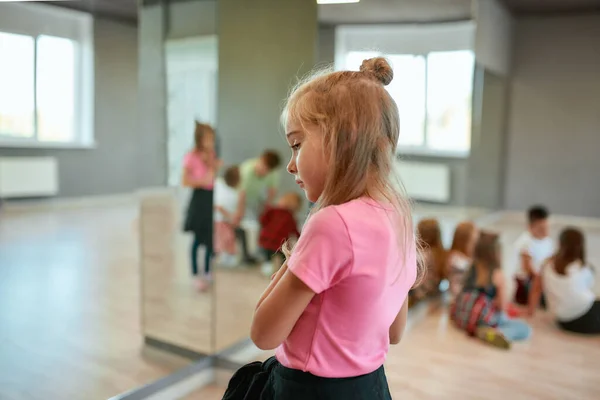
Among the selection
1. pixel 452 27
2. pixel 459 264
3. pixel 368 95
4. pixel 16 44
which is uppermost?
pixel 452 27

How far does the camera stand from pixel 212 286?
280 cm

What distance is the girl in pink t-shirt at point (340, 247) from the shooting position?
2.90 feet

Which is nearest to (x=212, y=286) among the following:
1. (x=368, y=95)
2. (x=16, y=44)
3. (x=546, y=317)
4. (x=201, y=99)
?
(x=201, y=99)

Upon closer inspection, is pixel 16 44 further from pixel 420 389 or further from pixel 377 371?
pixel 420 389

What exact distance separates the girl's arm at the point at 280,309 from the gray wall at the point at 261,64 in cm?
206

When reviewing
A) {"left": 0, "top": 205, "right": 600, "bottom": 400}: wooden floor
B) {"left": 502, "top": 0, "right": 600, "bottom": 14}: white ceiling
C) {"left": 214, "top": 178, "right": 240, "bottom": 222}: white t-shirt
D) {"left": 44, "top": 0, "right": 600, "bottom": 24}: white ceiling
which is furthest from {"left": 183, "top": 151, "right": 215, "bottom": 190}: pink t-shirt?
{"left": 502, "top": 0, "right": 600, "bottom": 14}: white ceiling

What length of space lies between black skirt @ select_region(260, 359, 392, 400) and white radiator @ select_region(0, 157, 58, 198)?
1.19 metres

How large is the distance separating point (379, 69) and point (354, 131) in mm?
155

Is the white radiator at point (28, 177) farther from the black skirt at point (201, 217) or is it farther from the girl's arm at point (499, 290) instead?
the girl's arm at point (499, 290)

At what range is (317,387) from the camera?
971 mm

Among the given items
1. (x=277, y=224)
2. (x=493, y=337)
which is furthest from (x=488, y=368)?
(x=277, y=224)

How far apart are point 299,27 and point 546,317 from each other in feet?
8.41

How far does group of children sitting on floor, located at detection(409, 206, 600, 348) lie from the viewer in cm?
353

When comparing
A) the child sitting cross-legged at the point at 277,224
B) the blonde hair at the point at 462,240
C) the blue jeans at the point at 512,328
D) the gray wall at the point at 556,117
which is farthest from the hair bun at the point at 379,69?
the gray wall at the point at 556,117
